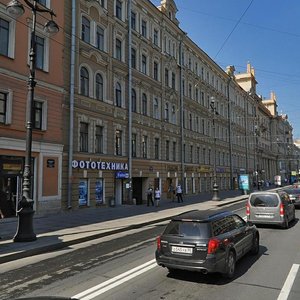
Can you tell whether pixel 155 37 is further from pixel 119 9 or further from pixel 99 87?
pixel 99 87

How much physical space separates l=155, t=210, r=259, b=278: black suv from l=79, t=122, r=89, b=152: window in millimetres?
16001

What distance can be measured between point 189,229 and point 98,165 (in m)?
17.1

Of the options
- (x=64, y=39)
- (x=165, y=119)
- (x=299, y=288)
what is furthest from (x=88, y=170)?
(x=299, y=288)

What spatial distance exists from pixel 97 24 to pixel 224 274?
2202 centimetres

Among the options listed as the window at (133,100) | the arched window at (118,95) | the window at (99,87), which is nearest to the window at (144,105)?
the window at (133,100)

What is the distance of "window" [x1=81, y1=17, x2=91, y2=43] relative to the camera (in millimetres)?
24250

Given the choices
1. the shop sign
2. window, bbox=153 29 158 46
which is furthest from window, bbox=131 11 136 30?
the shop sign

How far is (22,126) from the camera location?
19.0 metres

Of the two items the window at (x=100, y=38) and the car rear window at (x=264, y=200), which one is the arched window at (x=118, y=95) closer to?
the window at (x=100, y=38)

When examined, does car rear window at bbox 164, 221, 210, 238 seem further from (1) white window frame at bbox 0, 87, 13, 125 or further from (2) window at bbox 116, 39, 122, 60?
(2) window at bbox 116, 39, 122, 60

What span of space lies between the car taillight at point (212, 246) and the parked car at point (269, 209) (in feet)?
27.7

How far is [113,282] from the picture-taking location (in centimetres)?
741

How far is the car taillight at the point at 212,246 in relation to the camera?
7293 mm

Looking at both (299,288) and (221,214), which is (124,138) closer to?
(221,214)
